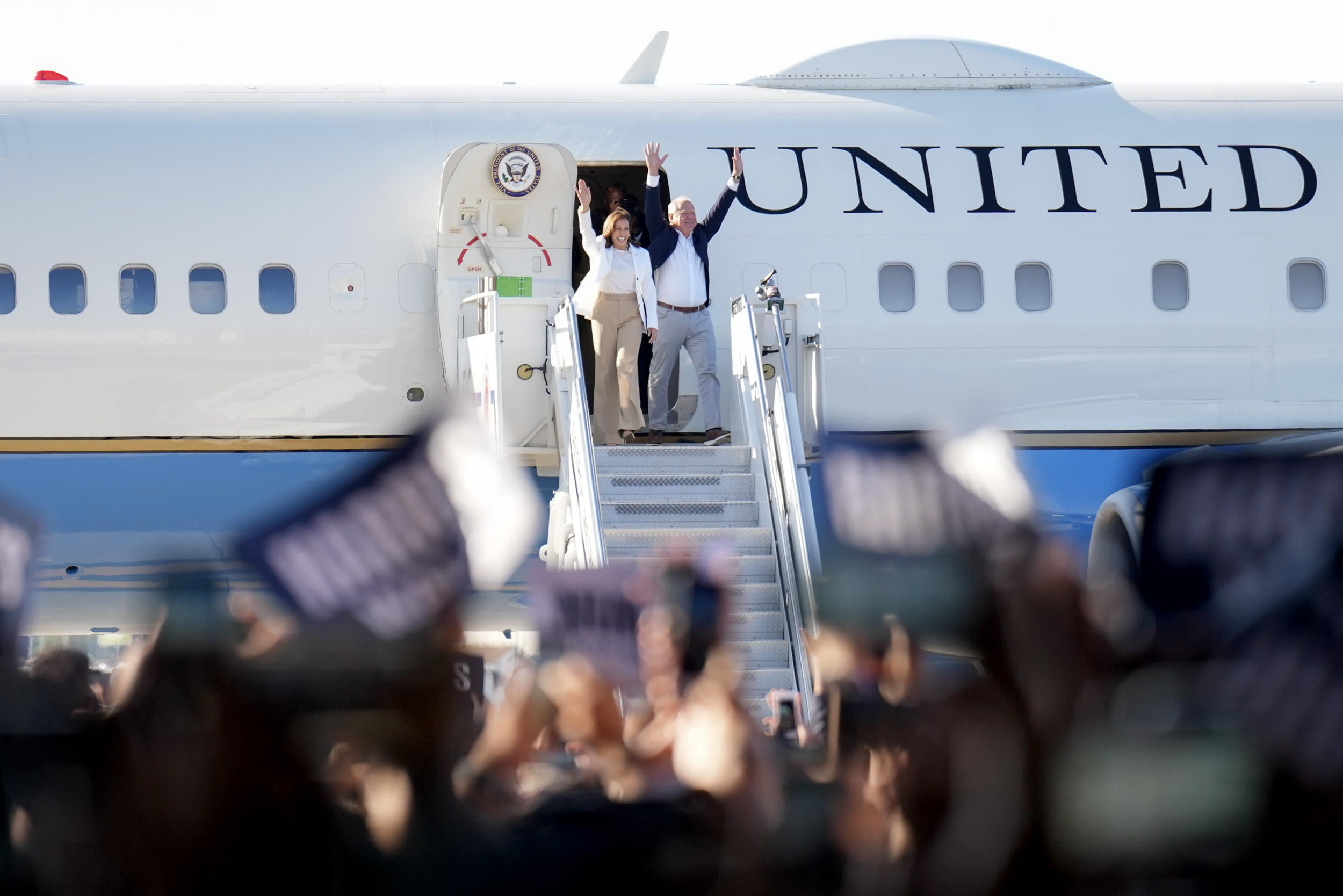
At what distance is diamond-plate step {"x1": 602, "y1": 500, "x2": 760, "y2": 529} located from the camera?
8.59 metres

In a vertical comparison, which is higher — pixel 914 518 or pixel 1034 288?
pixel 1034 288

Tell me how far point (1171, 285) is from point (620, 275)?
155 inches

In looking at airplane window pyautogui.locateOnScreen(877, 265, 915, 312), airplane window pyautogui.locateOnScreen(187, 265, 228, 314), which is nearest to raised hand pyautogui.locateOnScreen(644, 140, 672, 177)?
airplane window pyautogui.locateOnScreen(877, 265, 915, 312)

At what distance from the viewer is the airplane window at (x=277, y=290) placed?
1002cm

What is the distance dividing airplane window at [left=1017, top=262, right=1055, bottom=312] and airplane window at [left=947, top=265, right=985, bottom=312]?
26cm

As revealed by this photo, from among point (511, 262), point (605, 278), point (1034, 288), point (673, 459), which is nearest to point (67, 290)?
point (511, 262)

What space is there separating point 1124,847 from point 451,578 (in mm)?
1455

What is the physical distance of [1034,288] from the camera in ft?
34.4

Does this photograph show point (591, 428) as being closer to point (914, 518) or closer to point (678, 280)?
point (678, 280)

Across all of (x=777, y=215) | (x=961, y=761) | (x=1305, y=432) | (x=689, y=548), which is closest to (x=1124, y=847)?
(x=961, y=761)

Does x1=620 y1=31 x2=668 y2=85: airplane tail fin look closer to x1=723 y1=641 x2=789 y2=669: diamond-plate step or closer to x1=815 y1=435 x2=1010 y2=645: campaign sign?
x1=723 y1=641 x2=789 y2=669: diamond-plate step

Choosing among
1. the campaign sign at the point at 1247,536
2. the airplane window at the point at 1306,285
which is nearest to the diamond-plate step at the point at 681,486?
the airplane window at the point at 1306,285

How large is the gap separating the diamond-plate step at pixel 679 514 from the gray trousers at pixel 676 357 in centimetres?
75

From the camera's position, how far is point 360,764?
2.81 m
